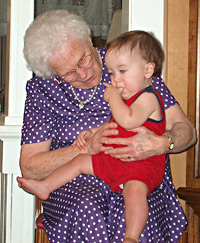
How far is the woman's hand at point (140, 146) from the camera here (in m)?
1.69

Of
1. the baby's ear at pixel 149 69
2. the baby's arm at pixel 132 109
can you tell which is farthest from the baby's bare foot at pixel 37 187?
the baby's ear at pixel 149 69

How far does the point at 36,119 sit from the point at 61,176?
0.33 metres

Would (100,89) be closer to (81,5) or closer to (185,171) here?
(185,171)

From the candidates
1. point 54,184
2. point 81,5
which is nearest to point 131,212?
point 54,184

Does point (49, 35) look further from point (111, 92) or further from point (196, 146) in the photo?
point (196, 146)

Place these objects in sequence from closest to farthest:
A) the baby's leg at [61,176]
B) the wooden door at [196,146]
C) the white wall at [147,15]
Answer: the baby's leg at [61,176] < the wooden door at [196,146] < the white wall at [147,15]

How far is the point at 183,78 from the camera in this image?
215cm

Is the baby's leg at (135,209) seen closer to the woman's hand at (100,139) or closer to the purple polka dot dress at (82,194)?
the purple polka dot dress at (82,194)

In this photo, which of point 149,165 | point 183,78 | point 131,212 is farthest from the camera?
point 183,78

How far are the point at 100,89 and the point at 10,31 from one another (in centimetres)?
62

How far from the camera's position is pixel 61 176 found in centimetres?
181

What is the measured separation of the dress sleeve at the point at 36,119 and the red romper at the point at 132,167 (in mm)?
313

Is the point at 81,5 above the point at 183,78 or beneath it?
above

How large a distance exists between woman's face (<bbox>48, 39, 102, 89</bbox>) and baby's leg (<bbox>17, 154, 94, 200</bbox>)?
13.1 inches
